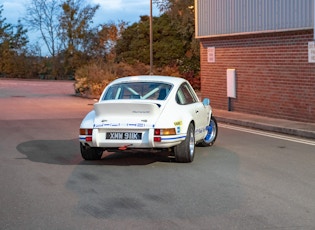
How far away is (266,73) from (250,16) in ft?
6.23

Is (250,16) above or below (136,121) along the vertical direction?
above

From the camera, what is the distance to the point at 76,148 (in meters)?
10.9


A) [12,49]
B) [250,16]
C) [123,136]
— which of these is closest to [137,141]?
[123,136]

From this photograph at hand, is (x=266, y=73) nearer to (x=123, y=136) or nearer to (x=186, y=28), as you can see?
(x=123, y=136)

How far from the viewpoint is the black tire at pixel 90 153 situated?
30.1 feet

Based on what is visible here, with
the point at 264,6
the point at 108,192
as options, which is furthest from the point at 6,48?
the point at 108,192

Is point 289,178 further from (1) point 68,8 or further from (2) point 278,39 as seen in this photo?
(1) point 68,8

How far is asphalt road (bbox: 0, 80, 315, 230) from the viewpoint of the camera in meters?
5.76

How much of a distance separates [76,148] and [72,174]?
105 inches

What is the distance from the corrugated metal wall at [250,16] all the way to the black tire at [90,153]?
7909mm

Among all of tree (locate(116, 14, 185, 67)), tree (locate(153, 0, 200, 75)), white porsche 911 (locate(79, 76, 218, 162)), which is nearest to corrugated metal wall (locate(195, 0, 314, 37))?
white porsche 911 (locate(79, 76, 218, 162))

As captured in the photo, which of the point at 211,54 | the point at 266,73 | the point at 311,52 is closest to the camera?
the point at 311,52

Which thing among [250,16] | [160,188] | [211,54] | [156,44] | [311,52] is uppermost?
[156,44]

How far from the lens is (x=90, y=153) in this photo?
9258 mm
